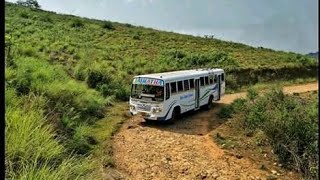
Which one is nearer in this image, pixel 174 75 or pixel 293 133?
pixel 293 133

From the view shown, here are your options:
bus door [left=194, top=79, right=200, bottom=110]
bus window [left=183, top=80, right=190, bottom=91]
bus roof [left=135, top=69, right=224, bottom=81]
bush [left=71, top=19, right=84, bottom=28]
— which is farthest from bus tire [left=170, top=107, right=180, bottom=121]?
bush [left=71, top=19, right=84, bottom=28]

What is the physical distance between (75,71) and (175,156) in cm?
1472

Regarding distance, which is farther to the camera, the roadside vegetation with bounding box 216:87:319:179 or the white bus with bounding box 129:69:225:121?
the white bus with bounding box 129:69:225:121

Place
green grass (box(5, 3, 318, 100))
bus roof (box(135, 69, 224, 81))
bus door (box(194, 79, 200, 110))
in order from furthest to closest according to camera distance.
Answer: green grass (box(5, 3, 318, 100)) < bus door (box(194, 79, 200, 110)) < bus roof (box(135, 69, 224, 81))

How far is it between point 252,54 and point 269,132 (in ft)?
113

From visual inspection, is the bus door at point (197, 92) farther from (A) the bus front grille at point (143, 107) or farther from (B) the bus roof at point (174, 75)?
(A) the bus front grille at point (143, 107)

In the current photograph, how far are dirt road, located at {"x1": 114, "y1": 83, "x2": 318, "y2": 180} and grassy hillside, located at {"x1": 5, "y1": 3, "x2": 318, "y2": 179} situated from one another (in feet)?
3.74

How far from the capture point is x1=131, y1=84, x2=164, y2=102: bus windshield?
1961 cm

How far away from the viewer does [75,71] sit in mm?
28484

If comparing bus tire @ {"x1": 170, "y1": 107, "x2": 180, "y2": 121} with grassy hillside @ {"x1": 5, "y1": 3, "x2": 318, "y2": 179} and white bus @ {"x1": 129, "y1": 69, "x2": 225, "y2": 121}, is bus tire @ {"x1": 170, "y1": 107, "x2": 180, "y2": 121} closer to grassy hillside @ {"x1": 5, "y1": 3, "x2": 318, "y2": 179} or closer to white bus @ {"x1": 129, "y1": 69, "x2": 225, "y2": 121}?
white bus @ {"x1": 129, "y1": 69, "x2": 225, "y2": 121}

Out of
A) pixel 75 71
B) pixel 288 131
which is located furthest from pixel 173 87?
pixel 75 71

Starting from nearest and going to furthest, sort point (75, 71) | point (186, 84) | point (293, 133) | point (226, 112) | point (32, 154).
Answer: point (32, 154)
point (293, 133)
point (186, 84)
point (226, 112)
point (75, 71)

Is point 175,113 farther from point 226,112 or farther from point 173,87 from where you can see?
point 226,112

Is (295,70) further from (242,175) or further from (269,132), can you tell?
(242,175)
